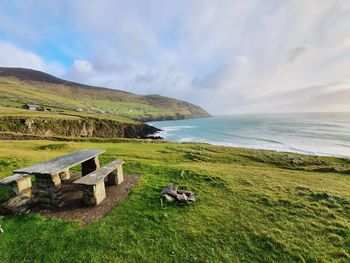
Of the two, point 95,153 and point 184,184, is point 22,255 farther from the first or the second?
point 184,184

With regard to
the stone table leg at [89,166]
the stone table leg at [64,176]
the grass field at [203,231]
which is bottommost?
the grass field at [203,231]

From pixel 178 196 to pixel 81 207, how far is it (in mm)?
4164

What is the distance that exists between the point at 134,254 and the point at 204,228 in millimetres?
2530

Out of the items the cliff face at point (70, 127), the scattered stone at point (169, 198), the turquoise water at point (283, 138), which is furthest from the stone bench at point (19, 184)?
the turquoise water at point (283, 138)

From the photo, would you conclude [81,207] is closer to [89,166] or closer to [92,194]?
[92,194]

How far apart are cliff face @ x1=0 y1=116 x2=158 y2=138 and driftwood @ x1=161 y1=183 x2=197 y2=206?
40773mm

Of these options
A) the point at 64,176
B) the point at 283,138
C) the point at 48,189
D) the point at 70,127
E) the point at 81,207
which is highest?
the point at 70,127

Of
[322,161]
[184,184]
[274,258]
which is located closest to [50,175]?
[184,184]

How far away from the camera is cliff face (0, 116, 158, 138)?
3751cm

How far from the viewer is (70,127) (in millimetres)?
47531

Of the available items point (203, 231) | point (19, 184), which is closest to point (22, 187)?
point (19, 184)

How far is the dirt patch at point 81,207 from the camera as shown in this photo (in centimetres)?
733

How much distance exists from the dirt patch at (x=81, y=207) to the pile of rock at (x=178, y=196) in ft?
6.58

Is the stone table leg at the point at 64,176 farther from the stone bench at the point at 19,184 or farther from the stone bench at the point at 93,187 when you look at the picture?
the stone bench at the point at 93,187
